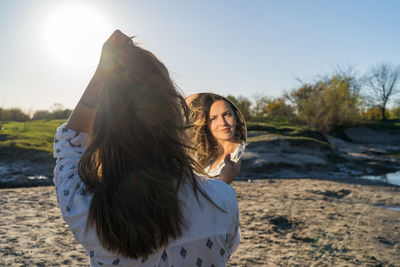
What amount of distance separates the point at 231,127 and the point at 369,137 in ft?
87.4

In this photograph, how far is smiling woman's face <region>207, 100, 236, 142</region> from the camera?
2529 mm

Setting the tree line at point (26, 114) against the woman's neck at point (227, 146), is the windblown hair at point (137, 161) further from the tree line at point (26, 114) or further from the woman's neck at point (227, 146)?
the tree line at point (26, 114)

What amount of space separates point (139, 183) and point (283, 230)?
12.5 feet

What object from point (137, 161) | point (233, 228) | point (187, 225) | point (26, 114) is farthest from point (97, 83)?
point (26, 114)

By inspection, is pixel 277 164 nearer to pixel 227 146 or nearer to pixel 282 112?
pixel 227 146

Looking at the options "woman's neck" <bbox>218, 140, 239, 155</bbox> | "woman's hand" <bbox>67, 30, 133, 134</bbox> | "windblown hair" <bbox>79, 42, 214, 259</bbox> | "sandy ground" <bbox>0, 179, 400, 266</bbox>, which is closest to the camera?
"windblown hair" <bbox>79, 42, 214, 259</bbox>

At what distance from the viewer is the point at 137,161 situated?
91cm

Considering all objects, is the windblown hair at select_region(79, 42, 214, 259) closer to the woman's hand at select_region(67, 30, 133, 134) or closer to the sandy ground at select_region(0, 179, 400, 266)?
the woman's hand at select_region(67, 30, 133, 134)

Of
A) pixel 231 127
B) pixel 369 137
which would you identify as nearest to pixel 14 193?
pixel 231 127

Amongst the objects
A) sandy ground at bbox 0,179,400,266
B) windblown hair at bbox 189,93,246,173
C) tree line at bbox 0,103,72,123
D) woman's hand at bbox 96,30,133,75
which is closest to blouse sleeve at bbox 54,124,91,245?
woman's hand at bbox 96,30,133,75

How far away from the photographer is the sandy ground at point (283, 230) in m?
3.35

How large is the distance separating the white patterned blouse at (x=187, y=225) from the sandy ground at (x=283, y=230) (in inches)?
98.3

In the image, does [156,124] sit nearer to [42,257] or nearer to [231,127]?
[231,127]

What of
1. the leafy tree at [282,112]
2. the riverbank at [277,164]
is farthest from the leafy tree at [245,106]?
the riverbank at [277,164]
